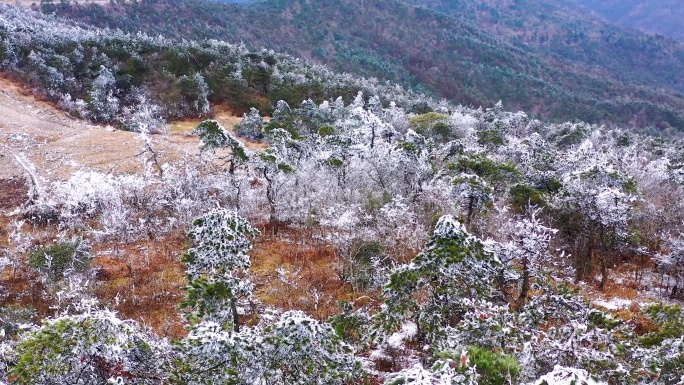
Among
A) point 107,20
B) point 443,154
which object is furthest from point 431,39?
point 443,154

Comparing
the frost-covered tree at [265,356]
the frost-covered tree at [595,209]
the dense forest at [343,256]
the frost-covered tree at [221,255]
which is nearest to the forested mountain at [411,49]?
the dense forest at [343,256]

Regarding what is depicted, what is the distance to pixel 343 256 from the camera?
1583cm

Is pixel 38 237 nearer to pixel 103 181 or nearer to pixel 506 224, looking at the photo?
pixel 103 181

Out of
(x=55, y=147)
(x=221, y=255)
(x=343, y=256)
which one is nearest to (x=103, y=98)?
(x=55, y=147)

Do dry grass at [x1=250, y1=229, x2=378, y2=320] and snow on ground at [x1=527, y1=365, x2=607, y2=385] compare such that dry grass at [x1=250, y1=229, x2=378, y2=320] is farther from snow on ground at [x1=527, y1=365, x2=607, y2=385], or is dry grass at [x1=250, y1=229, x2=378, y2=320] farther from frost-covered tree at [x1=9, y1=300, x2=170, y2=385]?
snow on ground at [x1=527, y1=365, x2=607, y2=385]

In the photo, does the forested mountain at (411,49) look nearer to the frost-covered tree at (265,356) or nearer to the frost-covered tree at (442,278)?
the frost-covered tree at (442,278)

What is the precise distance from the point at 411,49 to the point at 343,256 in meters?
135

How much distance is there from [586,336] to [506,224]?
30.1 ft

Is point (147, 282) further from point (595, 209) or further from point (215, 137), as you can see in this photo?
point (595, 209)

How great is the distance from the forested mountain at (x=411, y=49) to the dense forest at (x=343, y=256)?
233 ft

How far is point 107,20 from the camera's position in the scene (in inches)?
3629

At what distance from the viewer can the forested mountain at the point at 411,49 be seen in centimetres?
10181

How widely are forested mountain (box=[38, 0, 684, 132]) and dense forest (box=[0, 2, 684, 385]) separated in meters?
70.9

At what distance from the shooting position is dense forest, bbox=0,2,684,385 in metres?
6.45
